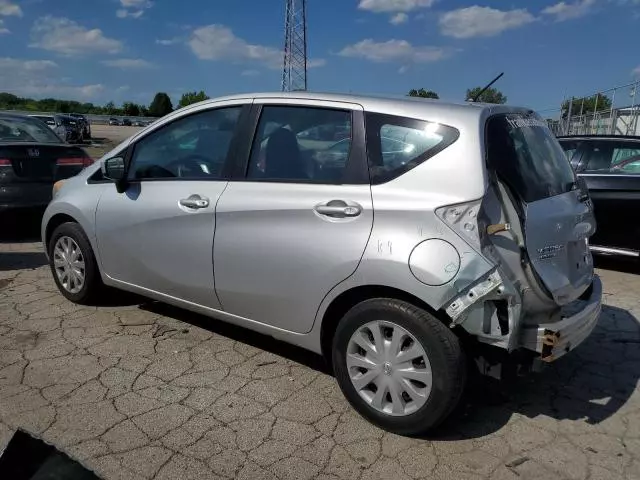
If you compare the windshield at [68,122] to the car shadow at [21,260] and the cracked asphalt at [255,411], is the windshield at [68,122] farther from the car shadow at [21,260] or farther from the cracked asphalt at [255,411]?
the cracked asphalt at [255,411]

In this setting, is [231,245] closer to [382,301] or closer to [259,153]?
[259,153]

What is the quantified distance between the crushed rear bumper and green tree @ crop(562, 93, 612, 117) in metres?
16.6

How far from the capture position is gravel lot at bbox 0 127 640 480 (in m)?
2.66

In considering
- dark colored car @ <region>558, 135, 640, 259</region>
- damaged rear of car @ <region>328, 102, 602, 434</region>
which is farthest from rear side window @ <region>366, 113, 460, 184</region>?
dark colored car @ <region>558, 135, 640, 259</region>

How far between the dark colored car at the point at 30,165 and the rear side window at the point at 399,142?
17.8 ft

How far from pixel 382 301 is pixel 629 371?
6.77ft

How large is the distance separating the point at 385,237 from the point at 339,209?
12.1 inches

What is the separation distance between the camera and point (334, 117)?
10.3ft

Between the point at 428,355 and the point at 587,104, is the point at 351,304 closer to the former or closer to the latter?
the point at 428,355

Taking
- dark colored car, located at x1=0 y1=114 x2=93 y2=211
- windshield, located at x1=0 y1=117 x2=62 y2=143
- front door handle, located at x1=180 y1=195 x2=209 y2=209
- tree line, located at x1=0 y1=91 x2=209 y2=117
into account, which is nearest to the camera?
front door handle, located at x1=180 y1=195 x2=209 y2=209

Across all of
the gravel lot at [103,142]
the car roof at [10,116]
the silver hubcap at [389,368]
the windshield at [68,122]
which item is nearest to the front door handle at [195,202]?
the silver hubcap at [389,368]

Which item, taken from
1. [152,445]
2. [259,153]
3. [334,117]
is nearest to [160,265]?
[259,153]

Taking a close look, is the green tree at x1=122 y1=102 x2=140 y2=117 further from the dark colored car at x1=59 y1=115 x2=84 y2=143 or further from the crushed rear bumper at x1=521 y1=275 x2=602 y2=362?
the crushed rear bumper at x1=521 y1=275 x2=602 y2=362

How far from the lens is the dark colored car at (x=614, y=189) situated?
19.2ft
